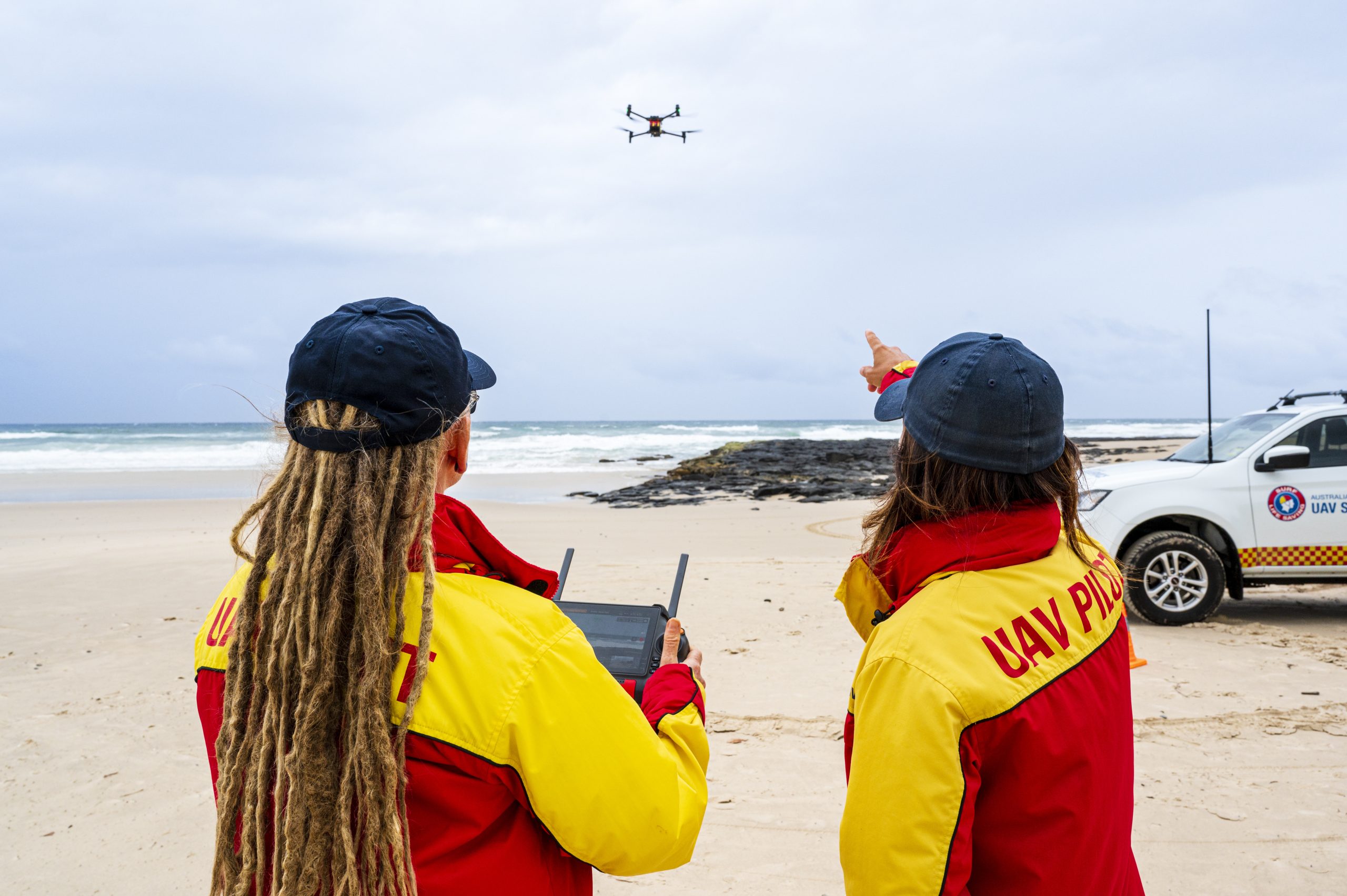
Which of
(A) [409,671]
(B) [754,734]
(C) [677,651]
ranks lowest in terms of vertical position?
(B) [754,734]

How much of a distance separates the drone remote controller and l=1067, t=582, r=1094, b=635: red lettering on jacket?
2.44 feet

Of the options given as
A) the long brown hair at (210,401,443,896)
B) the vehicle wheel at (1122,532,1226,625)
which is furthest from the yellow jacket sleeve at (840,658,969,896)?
the vehicle wheel at (1122,532,1226,625)

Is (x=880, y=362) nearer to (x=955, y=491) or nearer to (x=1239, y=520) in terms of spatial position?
(x=955, y=491)

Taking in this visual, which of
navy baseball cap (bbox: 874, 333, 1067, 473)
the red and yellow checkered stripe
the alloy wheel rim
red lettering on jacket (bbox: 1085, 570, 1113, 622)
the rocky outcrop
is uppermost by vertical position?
navy baseball cap (bbox: 874, 333, 1067, 473)

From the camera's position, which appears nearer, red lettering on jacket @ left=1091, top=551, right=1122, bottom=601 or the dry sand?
red lettering on jacket @ left=1091, top=551, right=1122, bottom=601

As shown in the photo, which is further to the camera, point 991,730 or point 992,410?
point 992,410

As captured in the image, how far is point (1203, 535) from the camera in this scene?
6629mm

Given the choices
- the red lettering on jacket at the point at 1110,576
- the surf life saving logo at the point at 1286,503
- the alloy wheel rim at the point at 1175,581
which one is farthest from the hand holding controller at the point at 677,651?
the surf life saving logo at the point at 1286,503

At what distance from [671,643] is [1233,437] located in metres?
6.88

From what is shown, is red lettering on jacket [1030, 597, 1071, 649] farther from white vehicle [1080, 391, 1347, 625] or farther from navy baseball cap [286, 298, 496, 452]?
white vehicle [1080, 391, 1347, 625]

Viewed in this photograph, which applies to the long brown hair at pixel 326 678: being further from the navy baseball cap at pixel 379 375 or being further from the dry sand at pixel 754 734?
the dry sand at pixel 754 734

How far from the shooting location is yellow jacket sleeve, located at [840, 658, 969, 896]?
1318 millimetres

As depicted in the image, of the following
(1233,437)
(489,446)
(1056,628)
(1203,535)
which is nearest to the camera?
(1056,628)

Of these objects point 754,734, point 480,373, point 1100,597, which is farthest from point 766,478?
point 1100,597
